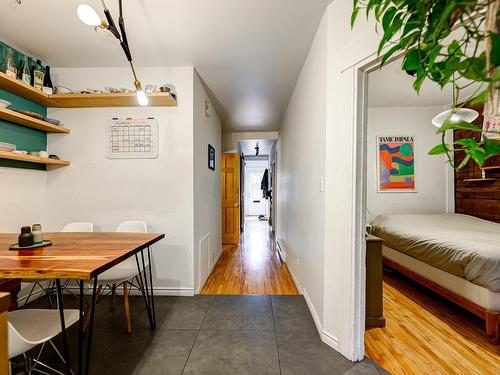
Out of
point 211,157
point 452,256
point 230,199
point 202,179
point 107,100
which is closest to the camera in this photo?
point 452,256

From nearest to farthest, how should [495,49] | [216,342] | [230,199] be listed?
[495,49] < [216,342] < [230,199]

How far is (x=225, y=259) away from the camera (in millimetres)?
3885

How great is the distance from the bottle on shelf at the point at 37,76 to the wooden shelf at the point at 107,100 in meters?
0.17

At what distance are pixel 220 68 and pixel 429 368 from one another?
305 centimetres

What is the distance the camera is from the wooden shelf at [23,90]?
1.91 meters

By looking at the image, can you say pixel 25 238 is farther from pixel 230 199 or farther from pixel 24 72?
pixel 230 199

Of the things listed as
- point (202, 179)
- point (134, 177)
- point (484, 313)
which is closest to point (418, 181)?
point (484, 313)

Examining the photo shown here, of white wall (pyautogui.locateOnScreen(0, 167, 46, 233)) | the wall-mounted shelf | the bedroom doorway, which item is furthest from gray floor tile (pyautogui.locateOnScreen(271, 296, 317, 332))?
white wall (pyautogui.locateOnScreen(0, 167, 46, 233))

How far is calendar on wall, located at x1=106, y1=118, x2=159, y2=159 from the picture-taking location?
8.08ft

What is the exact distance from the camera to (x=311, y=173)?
2135 mm

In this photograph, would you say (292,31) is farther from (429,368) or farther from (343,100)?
(429,368)

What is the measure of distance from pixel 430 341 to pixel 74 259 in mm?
2522

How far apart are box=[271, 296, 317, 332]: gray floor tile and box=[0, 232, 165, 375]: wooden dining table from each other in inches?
50.0

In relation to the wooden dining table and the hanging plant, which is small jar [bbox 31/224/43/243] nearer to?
the wooden dining table
